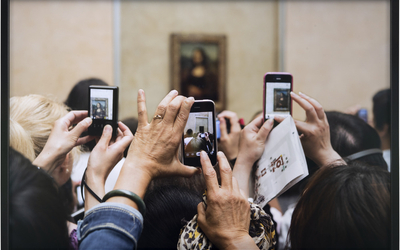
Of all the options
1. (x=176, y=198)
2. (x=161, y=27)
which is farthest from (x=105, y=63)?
(x=176, y=198)

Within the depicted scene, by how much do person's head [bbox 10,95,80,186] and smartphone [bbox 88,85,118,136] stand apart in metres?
0.08

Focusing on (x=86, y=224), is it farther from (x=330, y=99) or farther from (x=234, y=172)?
(x=330, y=99)

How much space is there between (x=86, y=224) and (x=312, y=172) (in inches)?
19.2

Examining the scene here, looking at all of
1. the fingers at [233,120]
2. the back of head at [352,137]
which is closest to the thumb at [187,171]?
the fingers at [233,120]

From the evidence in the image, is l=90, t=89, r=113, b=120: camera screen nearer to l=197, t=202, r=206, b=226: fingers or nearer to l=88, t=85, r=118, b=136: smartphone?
l=88, t=85, r=118, b=136: smartphone

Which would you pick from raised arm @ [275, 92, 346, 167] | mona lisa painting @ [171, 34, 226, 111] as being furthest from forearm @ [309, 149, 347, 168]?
mona lisa painting @ [171, 34, 226, 111]

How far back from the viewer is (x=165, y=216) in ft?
1.67

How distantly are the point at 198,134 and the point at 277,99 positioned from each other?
0.20 meters

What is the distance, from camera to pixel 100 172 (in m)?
0.53

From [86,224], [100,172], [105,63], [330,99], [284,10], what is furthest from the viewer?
[284,10]

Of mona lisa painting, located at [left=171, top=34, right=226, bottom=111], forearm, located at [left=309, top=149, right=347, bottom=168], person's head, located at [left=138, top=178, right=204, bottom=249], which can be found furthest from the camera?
mona lisa painting, located at [left=171, top=34, right=226, bottom=111]

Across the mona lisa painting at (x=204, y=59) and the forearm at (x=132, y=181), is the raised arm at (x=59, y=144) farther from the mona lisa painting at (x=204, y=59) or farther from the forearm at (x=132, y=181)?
the mona lisa painting at (x=204, y=59)

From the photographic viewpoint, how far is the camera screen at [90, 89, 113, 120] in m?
0.56

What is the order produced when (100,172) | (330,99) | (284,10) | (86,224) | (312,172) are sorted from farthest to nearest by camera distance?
(284,10)
(330,99)
(312,172)
(100,172)
(86,224)
